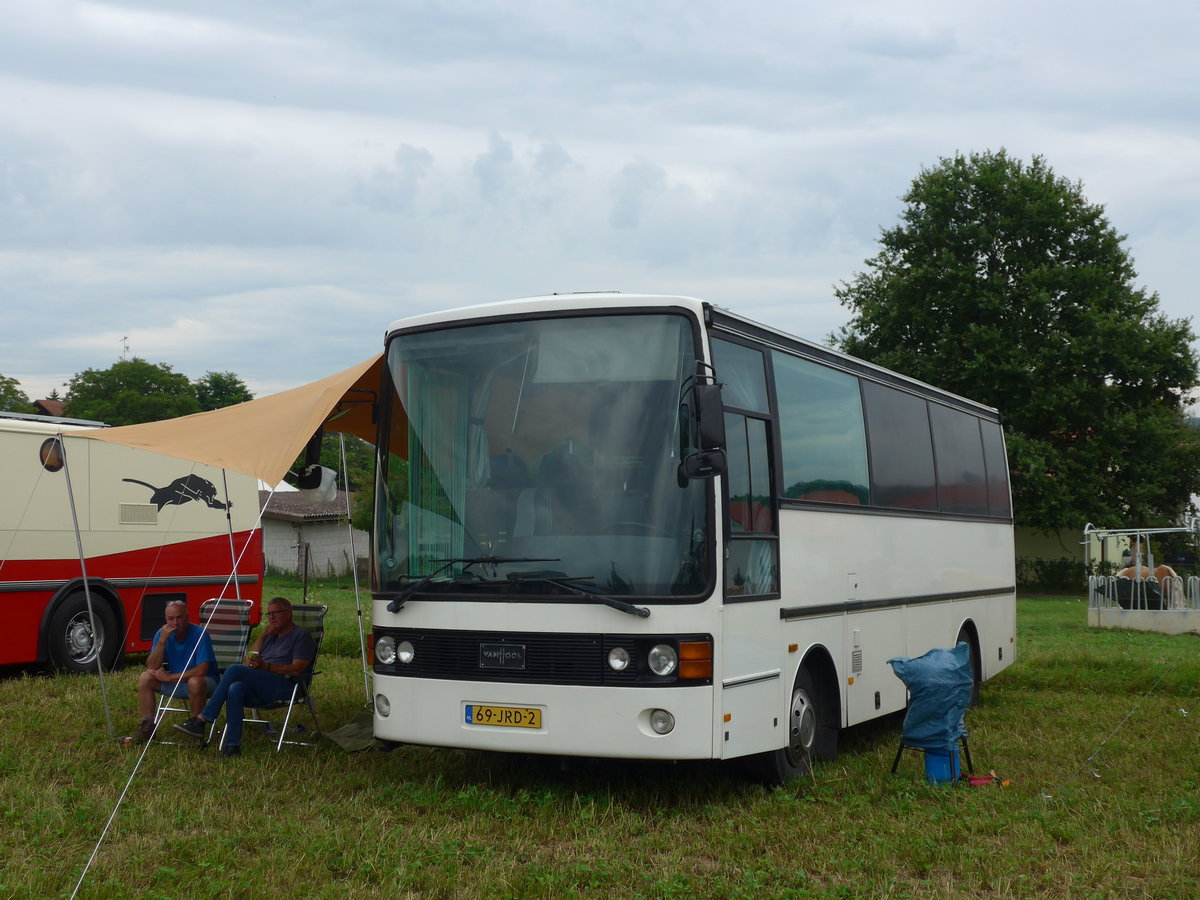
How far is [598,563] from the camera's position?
7.74m

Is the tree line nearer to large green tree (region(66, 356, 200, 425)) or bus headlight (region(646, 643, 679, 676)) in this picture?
large green tree (region(66, 356, 200, 425))

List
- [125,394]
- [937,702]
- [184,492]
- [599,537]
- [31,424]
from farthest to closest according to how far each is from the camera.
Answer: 1. [125,394]
2. [184,492]
3. [31,424]
4. [937,702]
5. [599,537]

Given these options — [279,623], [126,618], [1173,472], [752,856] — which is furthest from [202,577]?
[1173,472]

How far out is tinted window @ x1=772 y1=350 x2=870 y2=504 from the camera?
9273 mm

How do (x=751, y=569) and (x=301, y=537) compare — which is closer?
(x=751, y=569)

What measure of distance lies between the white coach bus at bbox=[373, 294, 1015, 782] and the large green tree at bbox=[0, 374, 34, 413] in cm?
8026

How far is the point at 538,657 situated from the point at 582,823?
993 millimetres

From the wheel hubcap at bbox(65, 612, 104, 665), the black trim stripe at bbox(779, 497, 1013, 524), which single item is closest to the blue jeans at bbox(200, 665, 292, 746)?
the black trim stripe at bbox(779, 497, 1013, 524)

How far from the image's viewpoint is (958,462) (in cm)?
1346

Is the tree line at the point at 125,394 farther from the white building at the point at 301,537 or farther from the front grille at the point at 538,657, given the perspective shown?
the front grille at the point at 538,657

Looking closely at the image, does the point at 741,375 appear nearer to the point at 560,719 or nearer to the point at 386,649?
the point at 560,719

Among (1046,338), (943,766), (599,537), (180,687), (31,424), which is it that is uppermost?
(1046,338)

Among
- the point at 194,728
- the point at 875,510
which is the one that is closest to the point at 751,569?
the point at 875,510

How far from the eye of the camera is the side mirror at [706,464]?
7.48 m
